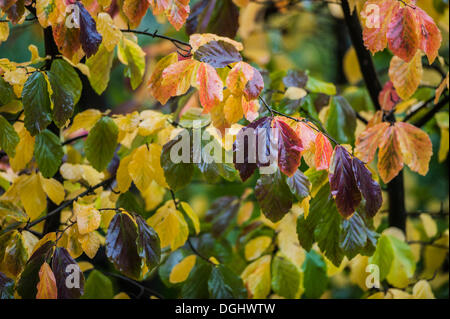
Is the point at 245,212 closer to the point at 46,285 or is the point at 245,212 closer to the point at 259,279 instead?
the point at 259,279

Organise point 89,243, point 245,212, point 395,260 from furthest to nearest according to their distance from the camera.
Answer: point 245,212 < point 395,260 < point 89,243

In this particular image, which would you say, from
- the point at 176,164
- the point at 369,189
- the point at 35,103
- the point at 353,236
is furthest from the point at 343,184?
the point at 35,103

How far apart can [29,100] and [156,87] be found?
198 millimetres

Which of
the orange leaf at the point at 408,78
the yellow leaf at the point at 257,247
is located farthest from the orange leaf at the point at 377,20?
the yellow leaf at the point at 257,247

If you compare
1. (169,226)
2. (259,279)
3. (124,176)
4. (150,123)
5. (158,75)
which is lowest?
(259,279)

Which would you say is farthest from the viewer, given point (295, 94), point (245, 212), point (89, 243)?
point (245, 212)

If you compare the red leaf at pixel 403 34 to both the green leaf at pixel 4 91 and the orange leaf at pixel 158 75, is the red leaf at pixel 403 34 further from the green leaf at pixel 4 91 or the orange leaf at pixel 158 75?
the green leaf at pixel 4 91

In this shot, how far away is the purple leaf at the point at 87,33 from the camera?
682 mm

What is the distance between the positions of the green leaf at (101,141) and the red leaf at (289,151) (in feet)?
1.18

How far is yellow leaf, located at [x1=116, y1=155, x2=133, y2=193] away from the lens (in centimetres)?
84

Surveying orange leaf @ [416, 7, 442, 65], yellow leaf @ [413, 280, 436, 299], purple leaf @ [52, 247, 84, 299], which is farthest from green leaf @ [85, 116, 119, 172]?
yellow leaf @ [413, 280, 436, 299]

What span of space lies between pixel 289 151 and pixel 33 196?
525 millimetres

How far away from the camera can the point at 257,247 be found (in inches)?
44.2

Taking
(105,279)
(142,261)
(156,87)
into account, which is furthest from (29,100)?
(105,279)
